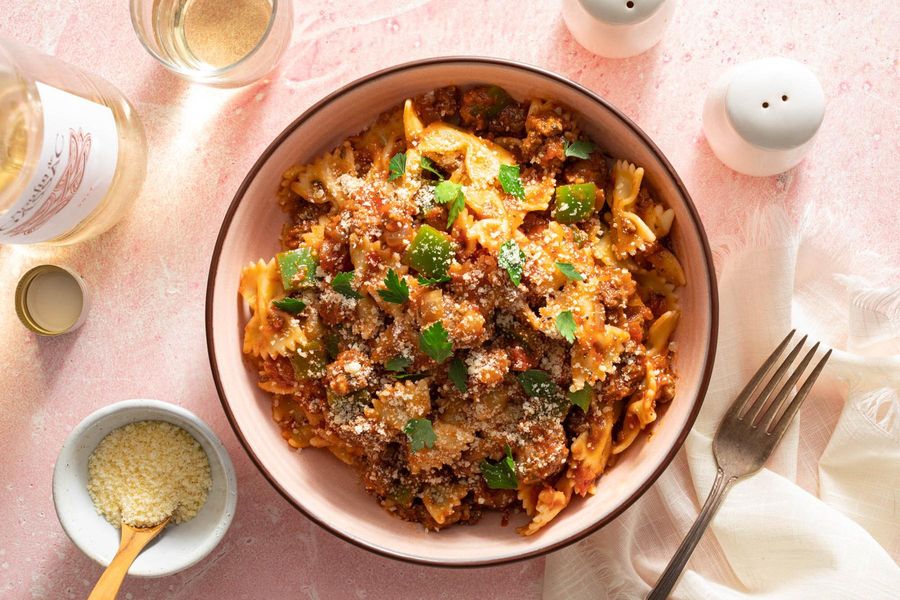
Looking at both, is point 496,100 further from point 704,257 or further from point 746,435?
point 746,435

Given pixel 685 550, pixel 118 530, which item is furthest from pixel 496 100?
pixel 118 530

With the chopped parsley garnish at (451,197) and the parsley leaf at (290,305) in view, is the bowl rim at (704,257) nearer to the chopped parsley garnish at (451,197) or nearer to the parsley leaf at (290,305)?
the parsley leaf at (290,305)

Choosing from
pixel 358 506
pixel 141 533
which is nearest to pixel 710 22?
pixel 358 506

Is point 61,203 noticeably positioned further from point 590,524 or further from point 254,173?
point 590,524

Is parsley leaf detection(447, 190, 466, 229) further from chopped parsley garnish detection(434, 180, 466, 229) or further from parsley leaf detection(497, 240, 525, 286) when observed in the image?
parsley leaf detection(497, 240, 525, 286)

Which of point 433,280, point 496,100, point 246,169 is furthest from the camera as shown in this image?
point 246,169

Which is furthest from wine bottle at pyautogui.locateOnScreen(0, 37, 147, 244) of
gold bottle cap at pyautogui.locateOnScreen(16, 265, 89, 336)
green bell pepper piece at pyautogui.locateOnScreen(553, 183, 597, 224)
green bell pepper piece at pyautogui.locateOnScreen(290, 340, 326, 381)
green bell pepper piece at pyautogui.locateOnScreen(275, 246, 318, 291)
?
green bell pepper piece at pyautogui.locateOnScreen(553, 183, 597, 224)
